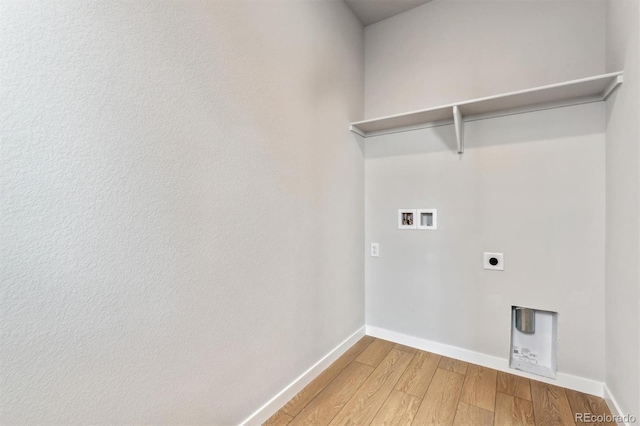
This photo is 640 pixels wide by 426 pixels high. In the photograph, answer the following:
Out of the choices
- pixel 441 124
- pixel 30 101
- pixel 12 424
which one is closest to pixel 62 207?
pixel 30 101

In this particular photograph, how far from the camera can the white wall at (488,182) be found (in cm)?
164

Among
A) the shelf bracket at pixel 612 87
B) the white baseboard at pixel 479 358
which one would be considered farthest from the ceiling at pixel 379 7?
the white baseboard at pixel 479 358

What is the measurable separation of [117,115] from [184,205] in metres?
0.37

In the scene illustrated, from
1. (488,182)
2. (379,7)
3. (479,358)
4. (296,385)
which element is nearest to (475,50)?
(379,7)

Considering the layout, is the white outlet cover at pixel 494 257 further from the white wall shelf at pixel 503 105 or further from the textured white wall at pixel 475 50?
the textured white wall at pixel 475 50

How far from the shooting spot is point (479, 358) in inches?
75.8

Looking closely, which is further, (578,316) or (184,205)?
(578,316)

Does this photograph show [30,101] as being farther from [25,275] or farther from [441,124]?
[441,124]

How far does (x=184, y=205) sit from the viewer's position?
43.4 inches

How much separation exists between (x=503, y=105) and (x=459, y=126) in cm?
27

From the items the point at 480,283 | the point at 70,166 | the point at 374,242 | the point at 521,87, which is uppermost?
the point at 521,87

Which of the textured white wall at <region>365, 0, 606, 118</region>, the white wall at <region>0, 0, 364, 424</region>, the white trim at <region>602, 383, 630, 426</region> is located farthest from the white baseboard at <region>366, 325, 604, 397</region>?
the textured white wall at <region>365, 0, 606, 118</region>

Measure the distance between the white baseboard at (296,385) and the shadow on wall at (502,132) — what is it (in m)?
1.56

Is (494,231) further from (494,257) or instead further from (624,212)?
(624,212)
